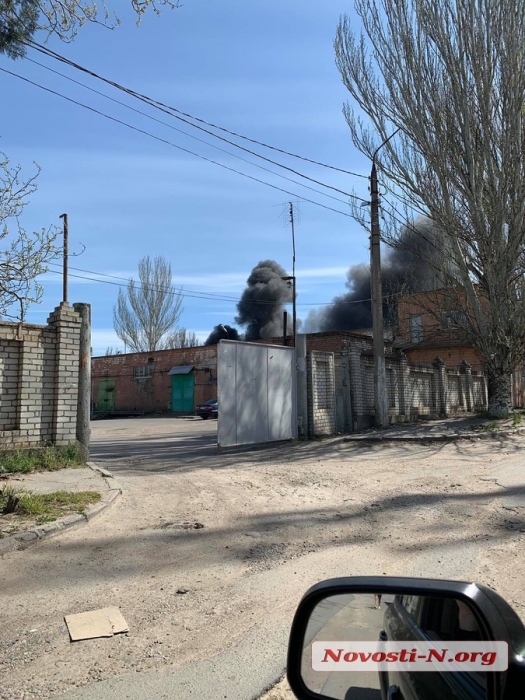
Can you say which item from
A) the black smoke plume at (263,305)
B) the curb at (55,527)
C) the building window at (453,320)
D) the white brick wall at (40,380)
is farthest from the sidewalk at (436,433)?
the black smoke plume at (263,305)

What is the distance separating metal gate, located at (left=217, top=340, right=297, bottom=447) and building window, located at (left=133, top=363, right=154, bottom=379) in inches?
1005

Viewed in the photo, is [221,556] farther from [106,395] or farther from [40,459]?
[106,395]

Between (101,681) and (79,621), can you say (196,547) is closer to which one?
(79,621)

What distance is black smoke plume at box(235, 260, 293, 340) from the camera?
54.1 metres

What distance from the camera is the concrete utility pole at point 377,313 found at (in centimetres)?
1617

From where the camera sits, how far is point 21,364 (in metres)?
9.34

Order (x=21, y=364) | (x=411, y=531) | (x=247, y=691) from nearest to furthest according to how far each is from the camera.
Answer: (x=247, y=691)
(x=411, y=531)
(x=21, y=364)

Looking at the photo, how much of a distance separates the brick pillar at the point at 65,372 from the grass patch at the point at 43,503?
253 cm

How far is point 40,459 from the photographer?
9.08 m

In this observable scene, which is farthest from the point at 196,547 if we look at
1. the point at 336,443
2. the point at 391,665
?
the point at 336,443

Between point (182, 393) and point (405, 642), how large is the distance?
3675 cm

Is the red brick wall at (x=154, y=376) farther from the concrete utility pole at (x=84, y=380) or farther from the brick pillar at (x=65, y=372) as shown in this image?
the brick pillar at (x=65, y=372)

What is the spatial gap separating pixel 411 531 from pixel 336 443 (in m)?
8.72

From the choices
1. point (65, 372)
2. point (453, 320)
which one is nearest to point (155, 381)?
point (453, 320)
